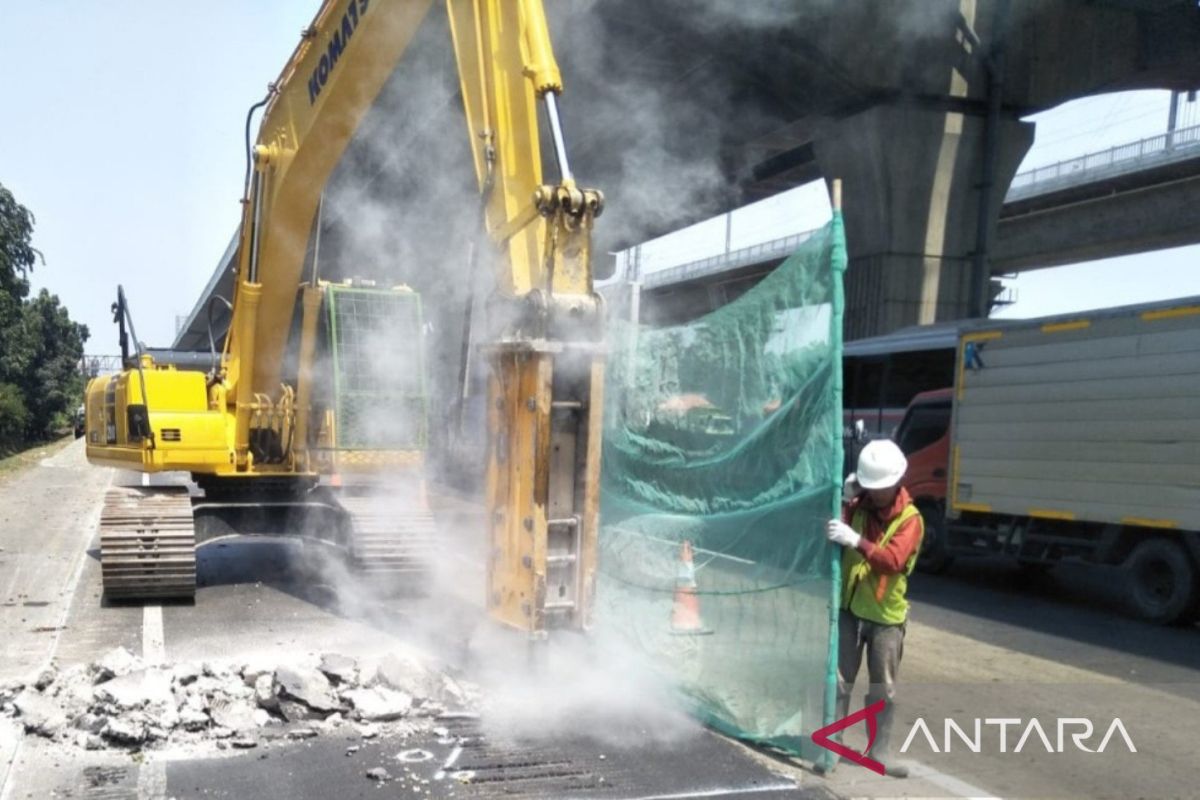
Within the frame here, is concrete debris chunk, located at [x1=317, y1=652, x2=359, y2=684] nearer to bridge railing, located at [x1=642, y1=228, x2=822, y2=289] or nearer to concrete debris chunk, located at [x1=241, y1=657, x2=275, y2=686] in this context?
concrete debris chunk, located at [x1=241, y1=657, x2=275, y2=686]

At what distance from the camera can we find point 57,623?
26.7 ft

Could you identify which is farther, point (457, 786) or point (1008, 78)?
point (1008, 78)

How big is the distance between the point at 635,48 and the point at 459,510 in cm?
717

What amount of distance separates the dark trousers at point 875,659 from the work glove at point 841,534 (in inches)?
20.4

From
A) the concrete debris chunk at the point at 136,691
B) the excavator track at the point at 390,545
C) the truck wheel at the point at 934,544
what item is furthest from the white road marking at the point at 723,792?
the truck wheel at the point at 934,544

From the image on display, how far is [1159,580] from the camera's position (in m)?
9.80

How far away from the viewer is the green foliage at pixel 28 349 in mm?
26172

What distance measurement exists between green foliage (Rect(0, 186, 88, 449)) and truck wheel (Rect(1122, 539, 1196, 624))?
2472 cm

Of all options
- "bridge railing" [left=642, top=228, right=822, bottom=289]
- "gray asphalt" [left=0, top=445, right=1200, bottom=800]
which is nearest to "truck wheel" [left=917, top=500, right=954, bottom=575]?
"gray asphalt" [left=0, top=445, right=1200, bottom=800]

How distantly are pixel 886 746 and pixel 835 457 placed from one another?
4.87ft

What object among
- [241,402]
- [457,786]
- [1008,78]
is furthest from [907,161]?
[457,786]

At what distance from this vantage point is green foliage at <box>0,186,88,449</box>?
26172 mm

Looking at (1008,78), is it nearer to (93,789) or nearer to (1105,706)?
(1105,706)

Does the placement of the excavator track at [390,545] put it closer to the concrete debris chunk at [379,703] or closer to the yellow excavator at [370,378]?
the yellow excavator at [370,378]
